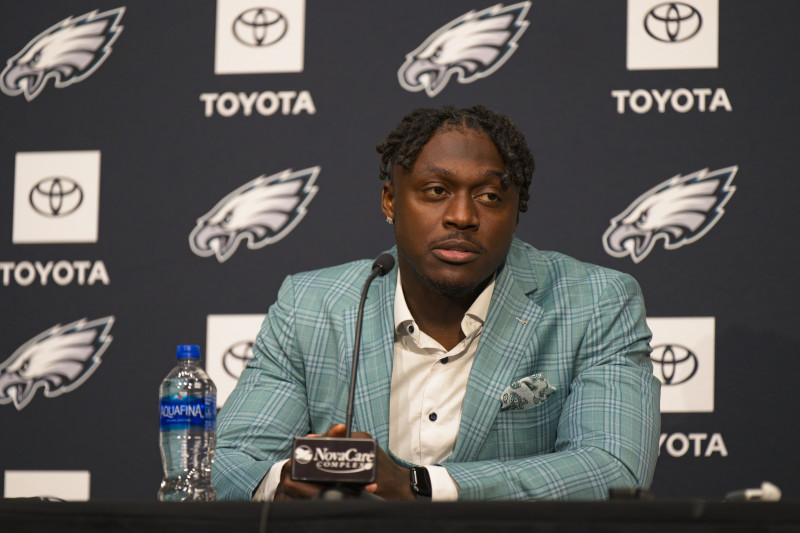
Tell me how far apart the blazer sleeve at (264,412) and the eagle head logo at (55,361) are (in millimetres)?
922

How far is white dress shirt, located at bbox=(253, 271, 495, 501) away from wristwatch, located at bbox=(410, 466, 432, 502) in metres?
0.48

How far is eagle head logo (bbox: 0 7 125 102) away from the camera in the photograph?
331 cm

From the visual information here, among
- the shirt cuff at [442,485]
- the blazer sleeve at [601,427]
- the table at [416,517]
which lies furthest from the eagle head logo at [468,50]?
the table at [416,517]

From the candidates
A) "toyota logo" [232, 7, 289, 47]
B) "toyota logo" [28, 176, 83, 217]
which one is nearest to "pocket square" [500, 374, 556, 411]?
"toyota logo" [232, 7, 289, 47]

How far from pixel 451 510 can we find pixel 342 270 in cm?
149

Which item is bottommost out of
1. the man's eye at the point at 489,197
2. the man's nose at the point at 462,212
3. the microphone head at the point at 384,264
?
the microphone head at the point at 384,264

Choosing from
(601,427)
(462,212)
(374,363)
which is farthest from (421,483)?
(462,212)

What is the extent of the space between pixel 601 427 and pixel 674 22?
59.8 inches

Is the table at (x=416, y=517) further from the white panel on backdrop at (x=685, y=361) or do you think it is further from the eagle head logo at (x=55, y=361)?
the eagle head logo at (x=55, y=361)

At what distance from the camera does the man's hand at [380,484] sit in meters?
1.67

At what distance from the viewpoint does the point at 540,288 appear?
244cm

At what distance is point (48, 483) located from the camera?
3.11 meters

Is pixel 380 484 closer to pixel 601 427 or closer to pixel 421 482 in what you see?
pixel 421 482

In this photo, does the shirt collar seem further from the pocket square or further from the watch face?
the watch face
